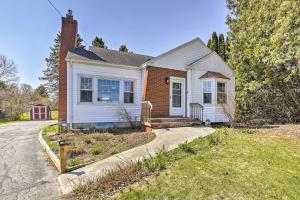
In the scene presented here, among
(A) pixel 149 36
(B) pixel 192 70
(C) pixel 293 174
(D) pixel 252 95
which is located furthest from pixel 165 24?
(C) pixel 293 174

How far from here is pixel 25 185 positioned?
4594 millimetres

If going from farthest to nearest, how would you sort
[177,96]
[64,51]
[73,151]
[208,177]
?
[177,96], [64,51], [73,151], [208,177]

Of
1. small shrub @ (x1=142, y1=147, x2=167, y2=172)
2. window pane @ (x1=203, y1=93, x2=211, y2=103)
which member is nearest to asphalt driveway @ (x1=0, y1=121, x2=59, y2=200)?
small shrub @ (x1=142, y1=147, x2=167, y2=172)

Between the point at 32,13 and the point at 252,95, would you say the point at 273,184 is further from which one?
the point at 252,95

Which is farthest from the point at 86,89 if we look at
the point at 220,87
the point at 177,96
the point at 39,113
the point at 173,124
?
the point at 39,113

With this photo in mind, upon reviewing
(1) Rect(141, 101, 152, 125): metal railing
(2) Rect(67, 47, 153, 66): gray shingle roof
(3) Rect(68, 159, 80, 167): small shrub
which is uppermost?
(2) Rect(67, 47, 153, 66): gray shingle roof

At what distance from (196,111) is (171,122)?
259 centimetres

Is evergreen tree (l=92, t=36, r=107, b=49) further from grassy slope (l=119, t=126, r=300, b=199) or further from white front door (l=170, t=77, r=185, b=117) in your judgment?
grassy slope (l=119, t=126, r=300, b=199)

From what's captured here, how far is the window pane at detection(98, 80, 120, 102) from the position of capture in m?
11.3

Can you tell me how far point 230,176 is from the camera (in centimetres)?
442

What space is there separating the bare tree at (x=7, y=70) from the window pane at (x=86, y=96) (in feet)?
128

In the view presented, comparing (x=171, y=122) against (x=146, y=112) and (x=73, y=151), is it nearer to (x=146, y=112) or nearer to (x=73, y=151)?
(x=146, y=112)

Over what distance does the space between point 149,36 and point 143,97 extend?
24.7ft

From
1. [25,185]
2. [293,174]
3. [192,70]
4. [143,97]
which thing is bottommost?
[25,185]
